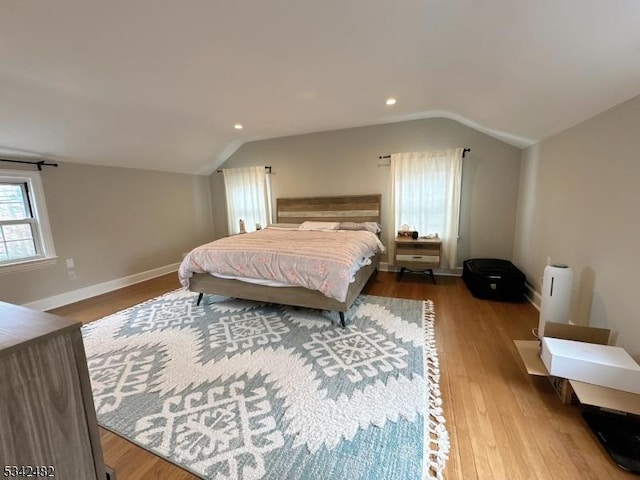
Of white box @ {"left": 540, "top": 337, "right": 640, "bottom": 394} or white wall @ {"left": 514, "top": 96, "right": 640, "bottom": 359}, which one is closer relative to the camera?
white box @ {"left": 540, "top": 337, "right": 640, "bottom": 394}

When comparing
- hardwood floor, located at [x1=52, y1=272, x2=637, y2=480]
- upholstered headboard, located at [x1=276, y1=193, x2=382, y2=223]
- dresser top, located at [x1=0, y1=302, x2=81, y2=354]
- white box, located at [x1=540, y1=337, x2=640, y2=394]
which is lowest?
hardwood floor, located at [x1=52, y1=272, x2=637, y2=480]

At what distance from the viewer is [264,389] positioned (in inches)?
73.2

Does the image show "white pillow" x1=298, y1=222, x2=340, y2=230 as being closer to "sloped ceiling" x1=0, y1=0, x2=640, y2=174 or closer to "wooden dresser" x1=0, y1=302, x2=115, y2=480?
"sloped ceiling" x1=0, y1=0, x2=640, y2=174

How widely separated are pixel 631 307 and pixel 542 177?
6.04ft

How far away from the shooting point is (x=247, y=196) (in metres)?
5.44

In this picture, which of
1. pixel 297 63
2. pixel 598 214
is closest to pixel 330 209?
pixel 297 63

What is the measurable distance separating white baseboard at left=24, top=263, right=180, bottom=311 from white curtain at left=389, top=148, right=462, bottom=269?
4350 millimetres

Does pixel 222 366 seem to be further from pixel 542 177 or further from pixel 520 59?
pixel 542 177

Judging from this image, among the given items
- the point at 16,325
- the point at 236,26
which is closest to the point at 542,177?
the point at 236,26

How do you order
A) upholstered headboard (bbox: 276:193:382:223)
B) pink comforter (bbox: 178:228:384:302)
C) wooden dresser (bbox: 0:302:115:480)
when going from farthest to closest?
upholstered headboard (bbox: 276:193:382:223) < pink comforter (bbox: 178:228:384:302) < wooden dresser (bbox: 0:302:115:480)

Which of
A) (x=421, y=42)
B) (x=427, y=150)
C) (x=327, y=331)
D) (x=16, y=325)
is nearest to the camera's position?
(x=16, y=325)

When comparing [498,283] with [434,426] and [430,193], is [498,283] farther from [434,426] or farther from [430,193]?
[434,426]

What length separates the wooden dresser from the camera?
66 cm

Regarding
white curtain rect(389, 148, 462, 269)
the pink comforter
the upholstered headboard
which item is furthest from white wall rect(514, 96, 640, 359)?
the upholstered headboard
